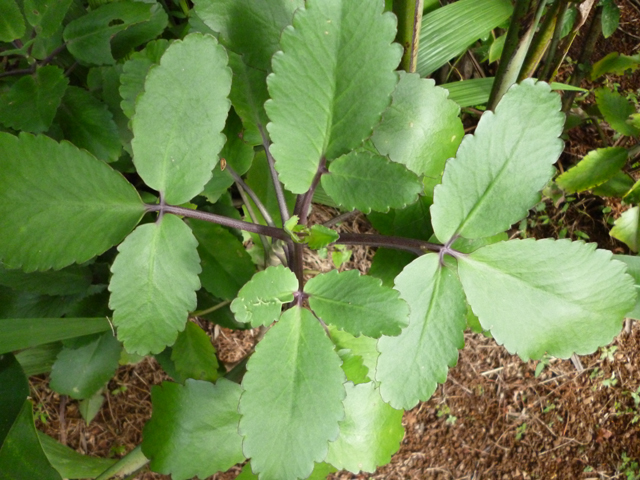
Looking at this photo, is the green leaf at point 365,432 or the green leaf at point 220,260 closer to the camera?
the green leaf at point 365,432

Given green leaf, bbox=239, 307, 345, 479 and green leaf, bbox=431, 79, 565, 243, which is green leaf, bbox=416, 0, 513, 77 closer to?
green leaf, bbox=431, 79, 565, 243

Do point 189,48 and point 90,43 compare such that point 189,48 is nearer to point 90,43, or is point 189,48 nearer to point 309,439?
point 90,43

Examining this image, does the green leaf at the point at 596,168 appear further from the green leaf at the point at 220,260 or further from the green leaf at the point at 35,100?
the green leaf at the point at 35,100


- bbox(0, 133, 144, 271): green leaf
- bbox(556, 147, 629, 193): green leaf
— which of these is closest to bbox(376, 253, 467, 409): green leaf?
bbox(0, 133, 144, 271): green leaf

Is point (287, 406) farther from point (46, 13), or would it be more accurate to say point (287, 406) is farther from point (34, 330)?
point (46, 13)

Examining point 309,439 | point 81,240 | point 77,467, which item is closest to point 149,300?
point 81,240

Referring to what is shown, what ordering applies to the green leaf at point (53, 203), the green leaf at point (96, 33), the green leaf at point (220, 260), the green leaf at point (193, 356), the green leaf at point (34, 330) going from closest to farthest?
the green leaf at point (53, 203)
the green leaf at point (34, 330)
the green leaf at point (96, 33)
the green leaf at point (220, 260)
the green leaf at point (193, 356)

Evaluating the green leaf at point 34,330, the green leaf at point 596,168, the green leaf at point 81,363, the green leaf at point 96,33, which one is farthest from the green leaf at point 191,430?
the green leaf at point 596,168
